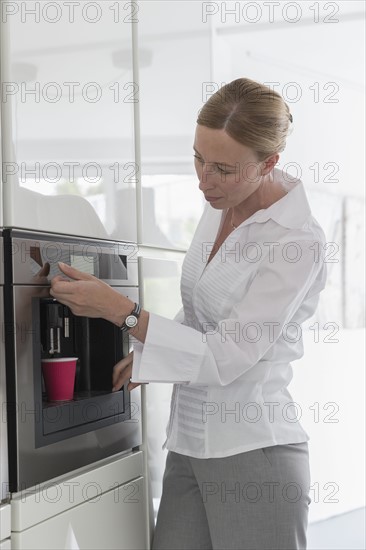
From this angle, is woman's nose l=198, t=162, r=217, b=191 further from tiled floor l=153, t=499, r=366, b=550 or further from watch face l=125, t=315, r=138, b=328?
tiled floor l=153, t=499, r=366, b=550

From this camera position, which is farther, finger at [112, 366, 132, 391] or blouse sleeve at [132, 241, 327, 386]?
finger at [112, 366, 132, 391]

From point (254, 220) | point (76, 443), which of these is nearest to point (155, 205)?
point (254, 220)

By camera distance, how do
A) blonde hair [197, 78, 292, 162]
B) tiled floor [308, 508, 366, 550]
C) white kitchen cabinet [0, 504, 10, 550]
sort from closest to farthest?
white kitchen cabinet [0, 504, 10, 550] → blonde hair [197, 78, 292, 162] → tiled floor [308, 508, 366, 550]

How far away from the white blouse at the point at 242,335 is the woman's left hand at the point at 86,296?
0.25ft

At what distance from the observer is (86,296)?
1444mm

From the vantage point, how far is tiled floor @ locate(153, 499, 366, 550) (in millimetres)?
3397

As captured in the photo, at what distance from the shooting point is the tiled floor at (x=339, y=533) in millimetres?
3397

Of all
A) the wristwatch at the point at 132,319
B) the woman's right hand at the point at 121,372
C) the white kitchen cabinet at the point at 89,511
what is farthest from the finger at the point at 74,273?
the white kitchen cabinet at the point at 89,511

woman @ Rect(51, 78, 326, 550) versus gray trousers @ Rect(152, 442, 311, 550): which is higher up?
woman @ Rect(51, 78, 326, 550)

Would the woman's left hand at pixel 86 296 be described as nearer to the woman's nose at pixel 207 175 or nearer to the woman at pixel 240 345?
the woman at pixel 240 345

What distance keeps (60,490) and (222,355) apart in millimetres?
403

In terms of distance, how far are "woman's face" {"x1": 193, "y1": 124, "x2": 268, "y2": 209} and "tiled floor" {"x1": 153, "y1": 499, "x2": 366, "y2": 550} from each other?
2260mm

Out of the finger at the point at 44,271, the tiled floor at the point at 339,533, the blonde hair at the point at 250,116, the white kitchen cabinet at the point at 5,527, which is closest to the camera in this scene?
the white kitchen cabinet at the point at 5,527

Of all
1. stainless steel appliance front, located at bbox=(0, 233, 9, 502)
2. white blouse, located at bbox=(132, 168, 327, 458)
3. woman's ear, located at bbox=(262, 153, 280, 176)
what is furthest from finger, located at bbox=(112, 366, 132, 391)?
woman's ear, located at bbox=(262, 153, 280, 176)
